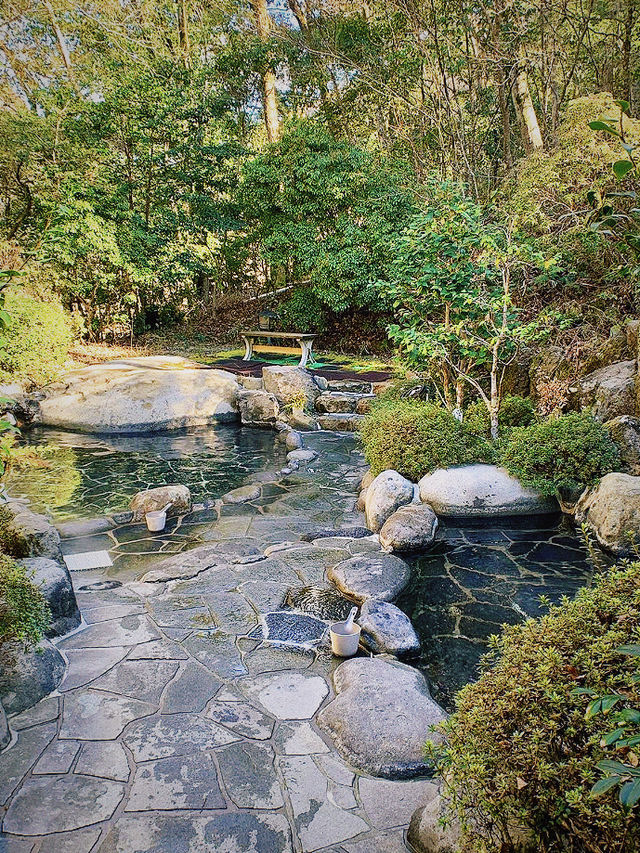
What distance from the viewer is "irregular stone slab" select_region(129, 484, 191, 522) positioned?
21.9 feet

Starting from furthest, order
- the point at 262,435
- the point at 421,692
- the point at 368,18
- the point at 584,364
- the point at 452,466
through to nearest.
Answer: the point at 368,18, the point at 262,435, the point at 584,364, the point at 452,466, the point at 421,692

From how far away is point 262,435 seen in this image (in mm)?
10711

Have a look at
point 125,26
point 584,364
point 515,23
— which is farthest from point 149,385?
point 125,26

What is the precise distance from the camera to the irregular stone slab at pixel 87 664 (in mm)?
3529

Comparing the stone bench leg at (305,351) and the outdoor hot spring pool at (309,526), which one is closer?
the outdoor hot spring pool at (309,526)

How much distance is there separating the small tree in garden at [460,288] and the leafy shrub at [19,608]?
5256mm

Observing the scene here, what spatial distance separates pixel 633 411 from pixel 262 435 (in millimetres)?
6183

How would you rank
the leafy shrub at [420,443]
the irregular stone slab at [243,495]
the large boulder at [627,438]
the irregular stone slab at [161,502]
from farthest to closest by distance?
1. the irregular stone slab at [243,495]
2. the leafy shrub at [420,443]
3. the irregular stone slab at [161,502]
4. the large boulder at [627,438]

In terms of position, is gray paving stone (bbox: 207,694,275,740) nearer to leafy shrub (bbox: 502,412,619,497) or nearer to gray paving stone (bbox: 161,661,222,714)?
gray paving stone (bbox: 161,661,222,714)

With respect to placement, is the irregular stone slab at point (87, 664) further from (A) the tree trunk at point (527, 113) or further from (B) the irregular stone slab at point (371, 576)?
(A) the tree trunk at point (527, 113)

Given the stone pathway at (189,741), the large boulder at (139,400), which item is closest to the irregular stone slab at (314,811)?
the stone pathway at (189,741)

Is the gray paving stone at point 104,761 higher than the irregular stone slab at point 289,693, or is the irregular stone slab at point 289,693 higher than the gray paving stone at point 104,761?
the gray paving stone at point 104,761

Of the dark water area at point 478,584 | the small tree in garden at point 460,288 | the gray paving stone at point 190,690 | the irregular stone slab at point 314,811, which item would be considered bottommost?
the dark water area at point 478,584

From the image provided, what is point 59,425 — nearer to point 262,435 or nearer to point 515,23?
point 262,435
